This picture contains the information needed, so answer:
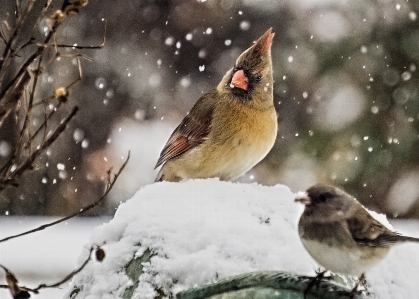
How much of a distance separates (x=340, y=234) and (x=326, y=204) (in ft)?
0.23

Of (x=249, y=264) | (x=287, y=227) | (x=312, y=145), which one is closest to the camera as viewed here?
(x=249, y=264)

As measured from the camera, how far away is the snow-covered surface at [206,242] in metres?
1.44

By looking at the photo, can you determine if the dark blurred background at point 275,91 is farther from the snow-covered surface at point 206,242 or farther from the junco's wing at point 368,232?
the junco's wing at point 368,232

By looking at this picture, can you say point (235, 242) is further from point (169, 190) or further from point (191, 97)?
point (191, 97)

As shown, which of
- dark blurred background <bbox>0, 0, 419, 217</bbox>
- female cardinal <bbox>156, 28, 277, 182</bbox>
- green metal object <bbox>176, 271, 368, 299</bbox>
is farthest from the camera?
dark blurred background <bbox>0, 0, 419, 217</bbox>

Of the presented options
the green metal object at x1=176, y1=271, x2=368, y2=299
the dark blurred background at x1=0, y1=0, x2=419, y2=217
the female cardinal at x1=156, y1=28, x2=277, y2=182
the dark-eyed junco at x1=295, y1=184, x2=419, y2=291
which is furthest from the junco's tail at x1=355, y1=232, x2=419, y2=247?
the dark blurred background at x1=0, y1=0, x2=419, y2=217

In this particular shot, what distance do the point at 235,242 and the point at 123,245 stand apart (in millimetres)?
246

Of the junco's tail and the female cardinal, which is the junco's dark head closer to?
the junco's tail

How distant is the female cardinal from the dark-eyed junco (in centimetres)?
81

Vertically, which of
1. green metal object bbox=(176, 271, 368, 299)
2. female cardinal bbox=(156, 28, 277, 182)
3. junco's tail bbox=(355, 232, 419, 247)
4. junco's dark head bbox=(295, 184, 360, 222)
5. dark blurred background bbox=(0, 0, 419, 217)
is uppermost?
dark blurred background bbox=(0, 0, 419, 217)

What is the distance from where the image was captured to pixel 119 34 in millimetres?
5820

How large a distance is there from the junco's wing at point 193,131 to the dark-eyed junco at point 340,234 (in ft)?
2.98

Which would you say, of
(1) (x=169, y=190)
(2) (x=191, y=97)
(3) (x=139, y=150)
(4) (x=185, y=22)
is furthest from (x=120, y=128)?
(1) (x=169, y=190)

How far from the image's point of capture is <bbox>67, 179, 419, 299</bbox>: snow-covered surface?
1.44 metres
